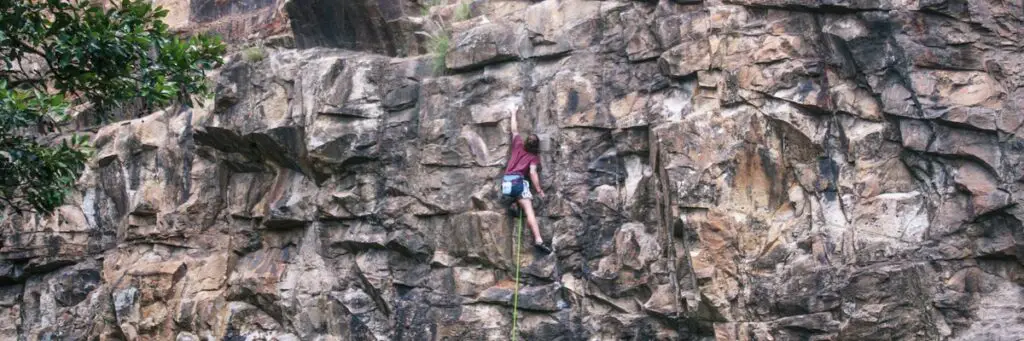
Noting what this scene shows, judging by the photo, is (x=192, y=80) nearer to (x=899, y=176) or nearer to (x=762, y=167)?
(x=762, y=167)

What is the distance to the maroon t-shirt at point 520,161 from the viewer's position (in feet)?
43.5

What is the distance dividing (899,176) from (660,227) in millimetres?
2536

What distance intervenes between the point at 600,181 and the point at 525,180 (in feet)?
2.77

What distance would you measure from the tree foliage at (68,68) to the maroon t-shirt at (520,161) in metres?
3.64

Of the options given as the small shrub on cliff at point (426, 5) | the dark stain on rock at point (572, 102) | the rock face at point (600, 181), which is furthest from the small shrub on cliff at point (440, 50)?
the dark stain on rock at point (572, 102)

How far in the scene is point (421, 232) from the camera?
14.1 meters

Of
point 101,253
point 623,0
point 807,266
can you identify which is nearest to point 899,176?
point 807,266

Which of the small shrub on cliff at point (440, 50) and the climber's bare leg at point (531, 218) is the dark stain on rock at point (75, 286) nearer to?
the small shrub on cliff at point (440, 50)

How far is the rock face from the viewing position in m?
11.4

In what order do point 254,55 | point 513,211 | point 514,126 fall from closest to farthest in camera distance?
1. point 513,211
2. point 514,126
3. point 254,55

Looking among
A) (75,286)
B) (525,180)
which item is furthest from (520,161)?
(75,286)

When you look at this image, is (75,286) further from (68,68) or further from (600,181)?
(600,181)

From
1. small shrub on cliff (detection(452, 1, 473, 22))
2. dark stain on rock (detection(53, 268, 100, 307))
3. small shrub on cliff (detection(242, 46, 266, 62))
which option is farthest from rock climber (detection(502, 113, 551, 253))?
dark stain on rock (detection(53, 268, 100, 307))

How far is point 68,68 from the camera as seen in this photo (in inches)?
417
